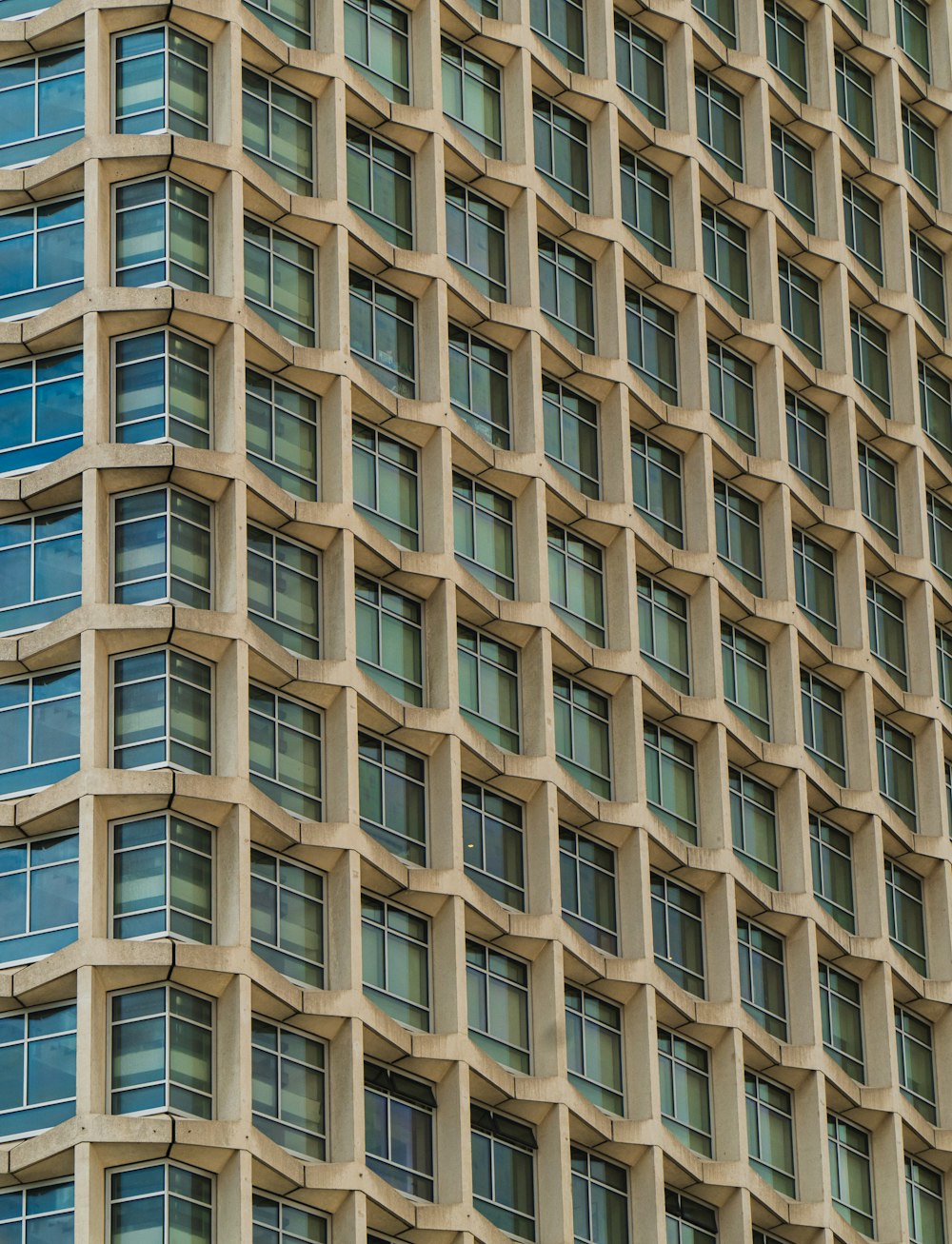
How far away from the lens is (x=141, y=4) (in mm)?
82438

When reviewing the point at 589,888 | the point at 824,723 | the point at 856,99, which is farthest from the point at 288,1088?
the point at 856,99

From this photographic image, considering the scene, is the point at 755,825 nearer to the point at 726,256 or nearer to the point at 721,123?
the point at 726,256

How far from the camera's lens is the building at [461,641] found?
250 feet

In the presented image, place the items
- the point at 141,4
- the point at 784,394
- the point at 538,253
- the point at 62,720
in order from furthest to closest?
the point at 784,394
the point at 538,253
the point at 141,4
the point at 62,720

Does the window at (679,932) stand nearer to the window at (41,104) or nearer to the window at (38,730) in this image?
the window at (38,730)

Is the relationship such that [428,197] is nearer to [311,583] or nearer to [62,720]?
[311,583]

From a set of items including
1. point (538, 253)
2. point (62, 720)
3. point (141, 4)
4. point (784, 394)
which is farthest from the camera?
point (784, 394)

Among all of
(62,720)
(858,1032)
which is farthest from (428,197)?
(858,1032)

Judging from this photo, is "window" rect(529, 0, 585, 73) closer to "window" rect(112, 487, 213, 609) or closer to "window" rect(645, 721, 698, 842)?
"window" rect(645, 721, 698, 842)

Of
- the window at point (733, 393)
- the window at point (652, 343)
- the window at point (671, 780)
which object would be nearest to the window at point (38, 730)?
the window at point (671, 780)

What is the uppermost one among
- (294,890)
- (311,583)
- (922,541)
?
(922,541)

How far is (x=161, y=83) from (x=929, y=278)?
2954 cm

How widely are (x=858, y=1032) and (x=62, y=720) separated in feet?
80.4

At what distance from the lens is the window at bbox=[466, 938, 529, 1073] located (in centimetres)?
8175
